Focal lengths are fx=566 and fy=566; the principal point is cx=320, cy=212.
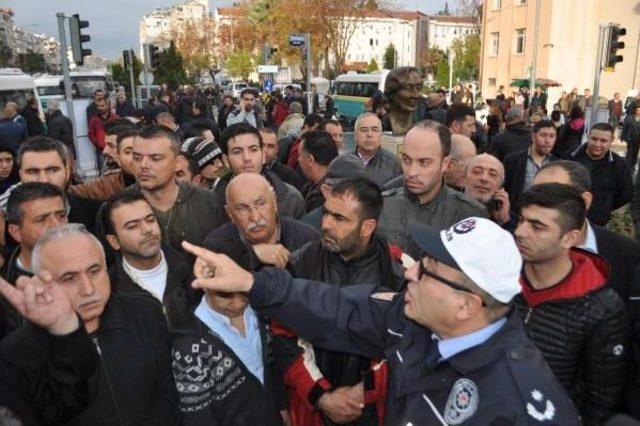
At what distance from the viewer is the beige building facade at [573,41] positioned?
33688 millimetres

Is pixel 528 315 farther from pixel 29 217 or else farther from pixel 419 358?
pixel 29 217

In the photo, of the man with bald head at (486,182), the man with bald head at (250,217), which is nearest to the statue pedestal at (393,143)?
the man with bald head at (486,182)

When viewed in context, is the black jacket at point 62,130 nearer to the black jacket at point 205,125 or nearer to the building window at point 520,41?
the black jacket at point 205,125

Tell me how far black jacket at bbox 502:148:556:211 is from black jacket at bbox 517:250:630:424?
11.6 feet

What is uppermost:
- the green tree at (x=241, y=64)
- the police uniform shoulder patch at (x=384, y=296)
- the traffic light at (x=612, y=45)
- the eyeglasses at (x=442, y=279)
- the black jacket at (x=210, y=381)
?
the green tree at (x=241, y=64)

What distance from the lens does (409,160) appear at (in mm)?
3818

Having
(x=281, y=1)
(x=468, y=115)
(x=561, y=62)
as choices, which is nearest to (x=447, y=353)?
(x=468, y=115)

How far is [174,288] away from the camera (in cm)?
326

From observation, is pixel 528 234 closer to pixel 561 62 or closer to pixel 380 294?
pixel 380 294

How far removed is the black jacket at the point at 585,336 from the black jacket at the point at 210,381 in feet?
4.50

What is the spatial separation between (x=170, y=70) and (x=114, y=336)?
44.2 m

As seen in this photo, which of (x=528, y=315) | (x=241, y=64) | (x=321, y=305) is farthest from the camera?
(x=241, y=64)

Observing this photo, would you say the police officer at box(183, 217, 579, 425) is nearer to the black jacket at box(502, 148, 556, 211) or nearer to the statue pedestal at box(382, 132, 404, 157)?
the black jacket at box(502, 148, 556, 211)

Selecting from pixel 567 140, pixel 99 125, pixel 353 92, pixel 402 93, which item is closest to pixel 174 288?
pixel 402 93
